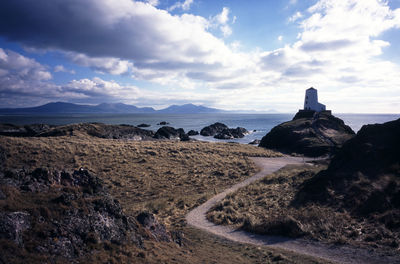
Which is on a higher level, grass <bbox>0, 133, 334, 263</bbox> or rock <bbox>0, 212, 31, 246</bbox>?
rock <bbox>0, 212, 31, 246</bbox>

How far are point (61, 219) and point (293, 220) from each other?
1076cm

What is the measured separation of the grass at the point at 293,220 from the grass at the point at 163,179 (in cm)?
219

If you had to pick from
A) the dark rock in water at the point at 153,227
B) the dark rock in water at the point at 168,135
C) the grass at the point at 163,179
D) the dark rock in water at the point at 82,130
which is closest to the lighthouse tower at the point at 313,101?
the grass at the point at 163,179

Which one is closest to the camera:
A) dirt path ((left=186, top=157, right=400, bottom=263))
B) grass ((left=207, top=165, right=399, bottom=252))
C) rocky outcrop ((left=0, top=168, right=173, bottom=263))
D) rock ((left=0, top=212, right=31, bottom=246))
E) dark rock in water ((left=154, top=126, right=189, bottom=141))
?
rock ((left=0, top=212, right=31, bottom=246))

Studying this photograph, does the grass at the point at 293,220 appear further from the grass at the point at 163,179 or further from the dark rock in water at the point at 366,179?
the grass at the point at 163,179

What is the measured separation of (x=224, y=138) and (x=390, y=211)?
6007 centimetres

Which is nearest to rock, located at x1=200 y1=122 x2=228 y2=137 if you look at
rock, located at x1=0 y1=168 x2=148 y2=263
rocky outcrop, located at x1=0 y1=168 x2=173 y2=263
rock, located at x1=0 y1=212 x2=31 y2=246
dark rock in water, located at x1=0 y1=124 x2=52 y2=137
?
dark rock in water, located at x1=0 y1=124 x2=52 y2=137

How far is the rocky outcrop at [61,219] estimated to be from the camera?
5918mm

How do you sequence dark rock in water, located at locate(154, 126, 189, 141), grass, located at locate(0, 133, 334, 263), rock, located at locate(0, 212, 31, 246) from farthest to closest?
dark rock in water, located at locate(154, 126, 189, 141) → grass, located at locate(0, 133, 334, 263) → rock, located at locate(0, 212, 31, 246)

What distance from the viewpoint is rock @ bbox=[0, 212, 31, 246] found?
18.6 feet

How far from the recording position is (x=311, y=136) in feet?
155

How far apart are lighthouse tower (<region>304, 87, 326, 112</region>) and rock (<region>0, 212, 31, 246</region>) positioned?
68907mm

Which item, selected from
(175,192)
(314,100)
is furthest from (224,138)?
(175,192)

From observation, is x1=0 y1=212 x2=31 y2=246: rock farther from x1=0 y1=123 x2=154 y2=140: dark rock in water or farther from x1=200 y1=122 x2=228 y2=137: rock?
x1=200 y1=122 x2=228 y2=137: rock
